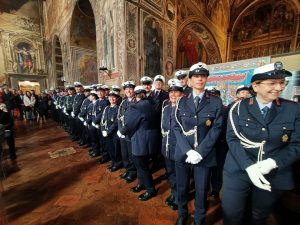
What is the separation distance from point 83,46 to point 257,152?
49.7 ft

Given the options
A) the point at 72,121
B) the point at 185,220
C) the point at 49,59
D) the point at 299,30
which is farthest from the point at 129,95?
the point at 49,59

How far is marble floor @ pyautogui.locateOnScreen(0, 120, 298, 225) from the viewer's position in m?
2.68

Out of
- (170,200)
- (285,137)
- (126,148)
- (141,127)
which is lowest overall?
(170,200)

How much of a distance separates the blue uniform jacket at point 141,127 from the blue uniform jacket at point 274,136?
5.14 ft

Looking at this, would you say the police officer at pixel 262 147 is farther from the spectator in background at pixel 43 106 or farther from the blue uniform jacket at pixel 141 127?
the spectator in background at pixel 43 106

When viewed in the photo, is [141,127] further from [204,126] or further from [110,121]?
[110,121]

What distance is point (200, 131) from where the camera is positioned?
2199mm

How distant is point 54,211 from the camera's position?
2.89 m

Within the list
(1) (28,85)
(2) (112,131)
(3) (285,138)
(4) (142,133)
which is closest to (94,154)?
(2) (112,131)

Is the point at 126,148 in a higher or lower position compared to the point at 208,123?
lower

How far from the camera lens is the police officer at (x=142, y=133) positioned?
304 cm

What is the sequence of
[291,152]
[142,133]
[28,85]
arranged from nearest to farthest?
[291,152] → [142,133] → [28,85]

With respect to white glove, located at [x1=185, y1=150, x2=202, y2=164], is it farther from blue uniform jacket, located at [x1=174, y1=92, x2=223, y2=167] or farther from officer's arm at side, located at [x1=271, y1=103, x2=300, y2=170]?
officer's arm at side, located at [x1=271, y1=103, x2=300, y2=170]

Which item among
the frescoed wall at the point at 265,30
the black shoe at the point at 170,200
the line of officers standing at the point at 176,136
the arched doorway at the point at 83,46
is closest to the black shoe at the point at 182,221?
the line of officers standing at the point at 176,136
